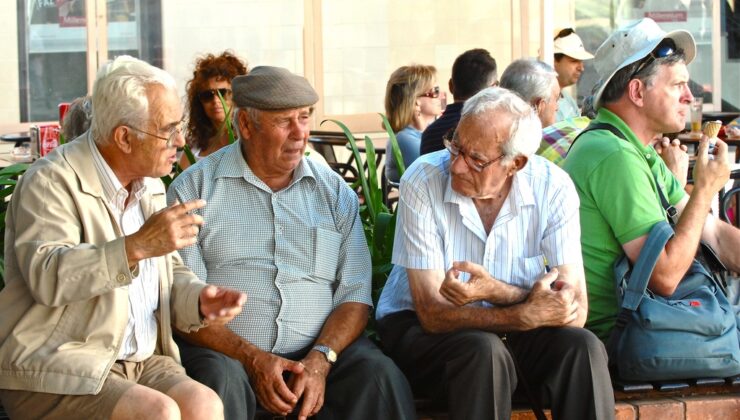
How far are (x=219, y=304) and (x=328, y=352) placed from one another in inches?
19.8

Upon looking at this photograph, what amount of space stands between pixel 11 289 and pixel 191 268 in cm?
71

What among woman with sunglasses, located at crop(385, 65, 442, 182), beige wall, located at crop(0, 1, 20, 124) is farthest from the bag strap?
beige wall, located at crop(0, 1, 20, 124)

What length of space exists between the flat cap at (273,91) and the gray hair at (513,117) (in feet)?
1.79

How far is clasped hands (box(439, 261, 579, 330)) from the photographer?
328 cm

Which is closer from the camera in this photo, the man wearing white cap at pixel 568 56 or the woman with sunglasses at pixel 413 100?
the woman with sunglasses at pixel 413 100

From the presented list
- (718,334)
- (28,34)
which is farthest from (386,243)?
(28,34)

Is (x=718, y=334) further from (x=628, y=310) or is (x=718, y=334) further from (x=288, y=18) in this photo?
(x=288, y=18)

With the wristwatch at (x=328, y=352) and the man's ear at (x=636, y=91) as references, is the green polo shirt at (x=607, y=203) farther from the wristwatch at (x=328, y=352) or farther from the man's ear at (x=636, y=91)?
the wristwatch at (x=328, y=352)

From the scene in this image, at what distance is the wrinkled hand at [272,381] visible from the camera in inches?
129

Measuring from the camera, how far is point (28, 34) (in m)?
9.52

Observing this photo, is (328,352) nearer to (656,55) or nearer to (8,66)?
(656,55)

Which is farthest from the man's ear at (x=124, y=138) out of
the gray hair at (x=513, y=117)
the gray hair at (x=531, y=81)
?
the gray hair at (x=531, y=81)

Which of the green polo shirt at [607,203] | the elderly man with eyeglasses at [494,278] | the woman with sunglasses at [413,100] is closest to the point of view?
the elderly man with eyeglasses at [494,278]

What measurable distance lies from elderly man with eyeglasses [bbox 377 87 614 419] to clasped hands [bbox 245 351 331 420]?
357 mm
